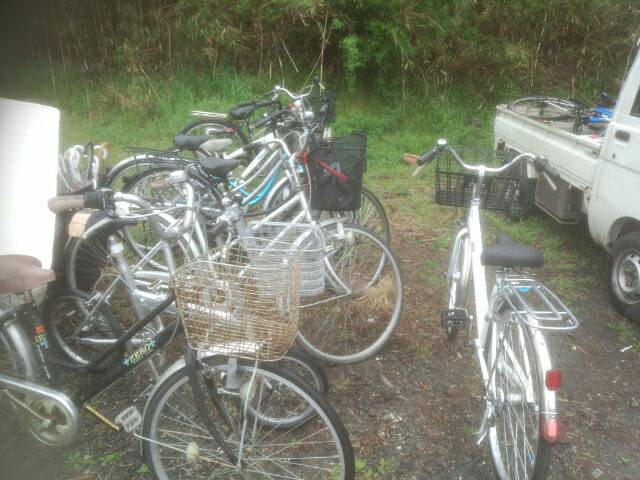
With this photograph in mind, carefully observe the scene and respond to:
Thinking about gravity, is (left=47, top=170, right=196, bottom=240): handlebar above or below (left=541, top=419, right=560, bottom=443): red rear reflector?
above

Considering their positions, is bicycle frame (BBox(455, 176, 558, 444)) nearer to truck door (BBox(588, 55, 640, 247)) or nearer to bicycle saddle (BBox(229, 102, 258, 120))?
truck door (BBox(588, 55, 640, 247))

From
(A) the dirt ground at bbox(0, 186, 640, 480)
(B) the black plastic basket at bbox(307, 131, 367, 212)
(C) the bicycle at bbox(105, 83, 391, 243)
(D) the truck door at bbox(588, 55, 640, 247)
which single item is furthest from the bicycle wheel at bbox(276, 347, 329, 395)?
(D) the truck door at bbox(588, 55, 640, 247)

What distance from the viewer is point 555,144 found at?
4.39 m

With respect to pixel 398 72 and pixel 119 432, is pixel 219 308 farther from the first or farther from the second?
pixel 398 72

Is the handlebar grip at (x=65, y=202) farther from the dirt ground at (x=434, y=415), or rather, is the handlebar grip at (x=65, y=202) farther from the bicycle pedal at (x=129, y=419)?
the dirt ground at (x=434, y=415)

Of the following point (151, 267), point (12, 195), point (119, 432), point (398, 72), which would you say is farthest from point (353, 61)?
point (119, 432)

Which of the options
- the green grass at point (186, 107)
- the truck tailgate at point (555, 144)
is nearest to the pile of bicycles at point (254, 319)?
the truck tailgate at point (555, 144)

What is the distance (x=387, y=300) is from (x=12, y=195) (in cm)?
235

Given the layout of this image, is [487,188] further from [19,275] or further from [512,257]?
[19,275]

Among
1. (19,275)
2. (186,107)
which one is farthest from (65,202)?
(186,107)

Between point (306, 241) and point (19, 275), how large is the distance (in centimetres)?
139

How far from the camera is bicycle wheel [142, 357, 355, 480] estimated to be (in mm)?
1896

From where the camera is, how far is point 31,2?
6.60 metres

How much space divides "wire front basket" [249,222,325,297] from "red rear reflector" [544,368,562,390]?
1159 mm
